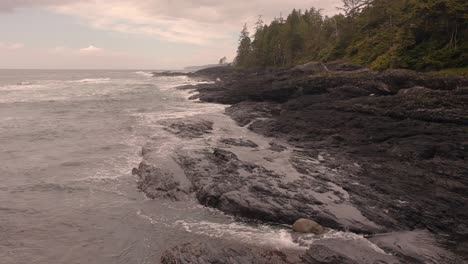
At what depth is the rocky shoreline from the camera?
12664 millimetres

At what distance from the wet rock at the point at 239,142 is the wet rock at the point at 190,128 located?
4.03 meters

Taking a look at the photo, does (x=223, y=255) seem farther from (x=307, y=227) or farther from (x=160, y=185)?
(x=160, y=185)

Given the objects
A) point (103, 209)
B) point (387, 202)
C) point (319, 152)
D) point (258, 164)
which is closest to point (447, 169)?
point (387, 202)

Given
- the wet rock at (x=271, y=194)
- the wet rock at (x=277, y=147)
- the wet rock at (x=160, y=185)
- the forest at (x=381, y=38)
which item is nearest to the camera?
the wet rock at (x=271, y=194)

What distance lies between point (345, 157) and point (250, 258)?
13139 millimetres

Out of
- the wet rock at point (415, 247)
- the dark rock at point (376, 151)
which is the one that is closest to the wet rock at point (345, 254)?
the wet rock at point (415, 247)

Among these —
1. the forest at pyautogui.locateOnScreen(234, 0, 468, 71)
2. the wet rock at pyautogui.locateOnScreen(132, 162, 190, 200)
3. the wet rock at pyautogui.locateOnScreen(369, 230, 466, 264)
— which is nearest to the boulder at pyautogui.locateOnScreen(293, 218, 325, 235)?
the wet rock at pyautogui.locateOnScreen(369, 230, 466, 264)

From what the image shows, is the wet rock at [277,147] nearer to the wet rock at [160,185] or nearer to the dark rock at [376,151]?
the dark rock at [376,151]

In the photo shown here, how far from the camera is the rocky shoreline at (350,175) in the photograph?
12.7 metres

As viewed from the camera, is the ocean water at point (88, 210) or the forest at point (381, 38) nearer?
the ocean water at point (88, 210)

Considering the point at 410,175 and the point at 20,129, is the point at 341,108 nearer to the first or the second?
the point at 410,175

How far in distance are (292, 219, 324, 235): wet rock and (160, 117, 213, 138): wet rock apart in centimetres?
1710

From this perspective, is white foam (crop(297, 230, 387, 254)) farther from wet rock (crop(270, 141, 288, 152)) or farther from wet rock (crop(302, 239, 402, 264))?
wet rock (crop(270, 141, 288, 152))

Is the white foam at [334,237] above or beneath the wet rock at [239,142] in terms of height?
beneath
